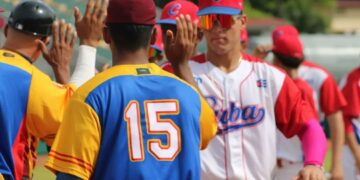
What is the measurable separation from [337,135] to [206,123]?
5735 millimetres

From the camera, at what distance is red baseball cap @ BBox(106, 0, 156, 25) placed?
4770mm

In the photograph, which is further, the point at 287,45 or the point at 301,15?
the point at 301,15

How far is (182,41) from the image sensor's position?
509 cm

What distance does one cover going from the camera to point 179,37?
5086 millimetres

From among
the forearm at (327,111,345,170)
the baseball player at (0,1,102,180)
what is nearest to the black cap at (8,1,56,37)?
the baseball player at (0,1,102,180)

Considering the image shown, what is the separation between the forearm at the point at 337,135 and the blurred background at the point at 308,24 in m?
2.64

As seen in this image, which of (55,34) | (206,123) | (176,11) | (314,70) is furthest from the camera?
(314,70)

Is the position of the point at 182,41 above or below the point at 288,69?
above

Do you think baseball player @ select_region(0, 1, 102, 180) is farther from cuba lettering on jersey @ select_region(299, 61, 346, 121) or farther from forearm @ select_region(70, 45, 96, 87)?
cuba lettering on jersey @ select_region(299, 61, 346, 121)

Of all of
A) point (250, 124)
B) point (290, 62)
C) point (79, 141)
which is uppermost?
point (290, 62)

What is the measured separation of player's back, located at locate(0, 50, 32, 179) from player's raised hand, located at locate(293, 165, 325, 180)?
1.68m

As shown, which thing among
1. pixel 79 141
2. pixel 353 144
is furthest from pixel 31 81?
pixel 353 144

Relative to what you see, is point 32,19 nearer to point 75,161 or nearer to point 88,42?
point 88,42

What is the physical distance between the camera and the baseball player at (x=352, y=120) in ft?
34.0
